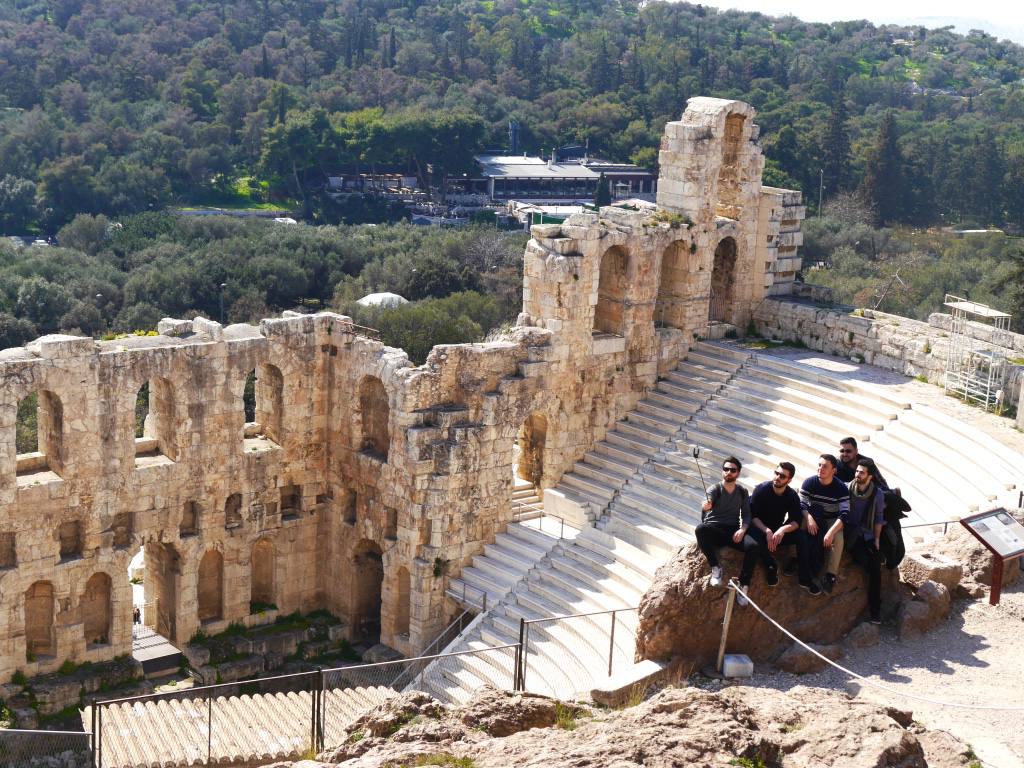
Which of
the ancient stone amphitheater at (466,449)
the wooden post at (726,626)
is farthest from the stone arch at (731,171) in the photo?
the wooden post at (726,626)

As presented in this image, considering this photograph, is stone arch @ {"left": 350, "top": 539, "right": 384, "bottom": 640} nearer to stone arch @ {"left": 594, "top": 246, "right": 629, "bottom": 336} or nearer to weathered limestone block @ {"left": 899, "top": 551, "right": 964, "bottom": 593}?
stone arch @ {"left": 594, "top": 246, "right": 629, "bottom": 336}

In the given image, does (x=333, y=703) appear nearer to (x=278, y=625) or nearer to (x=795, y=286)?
(x=278, y=625)

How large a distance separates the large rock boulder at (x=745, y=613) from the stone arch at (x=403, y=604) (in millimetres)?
11876

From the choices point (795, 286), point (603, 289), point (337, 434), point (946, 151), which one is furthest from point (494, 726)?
point (946, 151)

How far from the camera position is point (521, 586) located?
93.2 ft

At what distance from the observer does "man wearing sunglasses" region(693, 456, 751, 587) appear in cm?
1803

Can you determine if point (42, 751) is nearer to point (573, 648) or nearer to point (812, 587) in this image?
point (573, 648)

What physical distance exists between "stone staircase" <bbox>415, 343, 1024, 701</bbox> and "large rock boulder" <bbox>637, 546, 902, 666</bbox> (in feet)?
17.6

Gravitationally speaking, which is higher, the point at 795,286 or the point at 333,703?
the point at 795,286

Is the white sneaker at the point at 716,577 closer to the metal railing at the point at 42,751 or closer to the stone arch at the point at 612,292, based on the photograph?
the metal railing at the point at 42,751

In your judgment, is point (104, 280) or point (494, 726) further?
point (104, 280)

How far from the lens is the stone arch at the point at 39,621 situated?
27.4 metres

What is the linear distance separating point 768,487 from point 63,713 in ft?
50.4

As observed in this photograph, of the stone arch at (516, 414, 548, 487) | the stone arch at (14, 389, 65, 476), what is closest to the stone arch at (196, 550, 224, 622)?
the stone arch at (14, 389, 65, 476)
